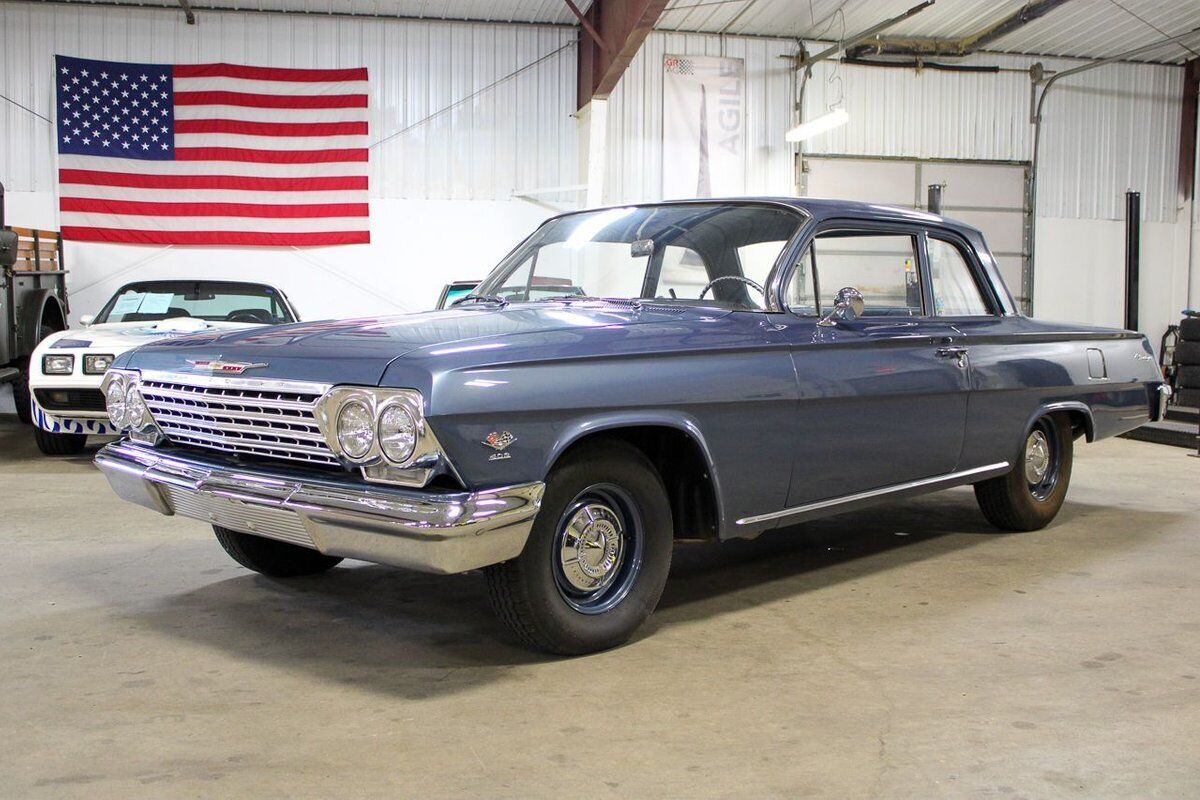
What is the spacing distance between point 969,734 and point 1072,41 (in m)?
15.7

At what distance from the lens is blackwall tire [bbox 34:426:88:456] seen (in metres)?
7.97

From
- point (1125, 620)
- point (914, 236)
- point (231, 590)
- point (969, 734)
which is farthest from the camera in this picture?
point (914, 236)

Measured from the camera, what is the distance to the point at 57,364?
7.12m

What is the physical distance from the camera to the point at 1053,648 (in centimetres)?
345

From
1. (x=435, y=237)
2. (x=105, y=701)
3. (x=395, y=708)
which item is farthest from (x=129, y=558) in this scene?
(x=435, y=237)

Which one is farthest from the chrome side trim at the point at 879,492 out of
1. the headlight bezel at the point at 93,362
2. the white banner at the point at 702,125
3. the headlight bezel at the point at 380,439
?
the white banner at the point at 702,125

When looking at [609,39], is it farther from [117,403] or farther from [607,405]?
[607,405]

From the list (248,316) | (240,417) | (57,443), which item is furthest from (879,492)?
(57,443)

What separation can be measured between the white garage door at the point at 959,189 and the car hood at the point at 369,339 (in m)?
12.5

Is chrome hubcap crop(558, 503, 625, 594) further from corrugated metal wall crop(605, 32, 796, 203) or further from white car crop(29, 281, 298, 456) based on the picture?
corrugated metal wall crop(605, 32, 796, 203)

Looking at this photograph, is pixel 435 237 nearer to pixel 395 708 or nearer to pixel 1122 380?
pixel 1122 380

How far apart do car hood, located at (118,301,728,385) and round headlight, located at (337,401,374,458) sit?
2.9 inches

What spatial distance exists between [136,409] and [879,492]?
2.63 meters

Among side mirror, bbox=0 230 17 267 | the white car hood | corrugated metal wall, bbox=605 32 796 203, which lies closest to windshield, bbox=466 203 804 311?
the white car hood
